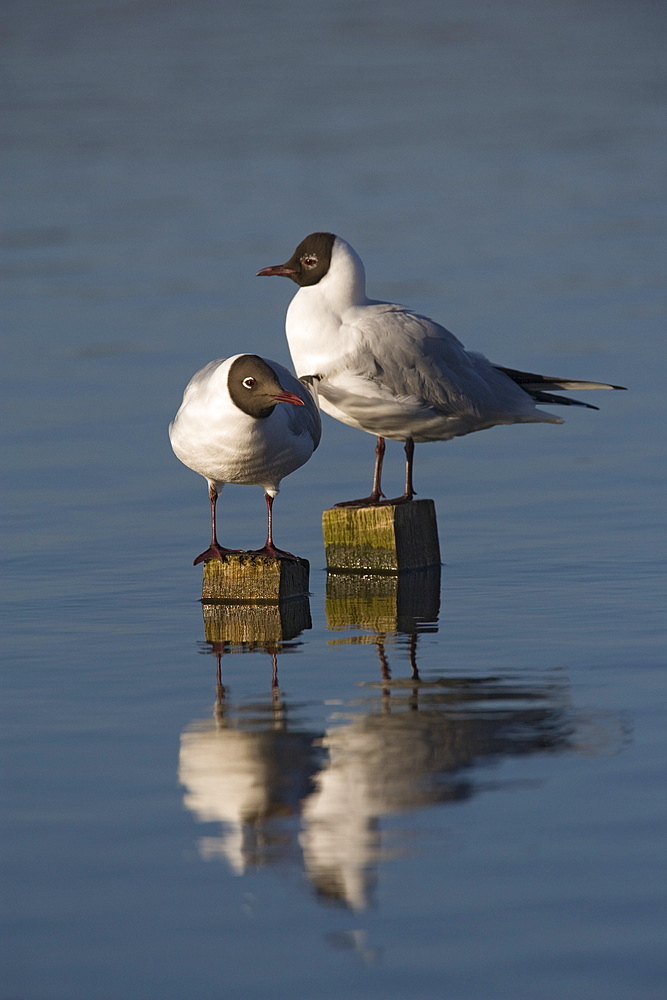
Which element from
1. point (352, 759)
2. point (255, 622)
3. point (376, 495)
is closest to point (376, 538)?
point (376, 495)

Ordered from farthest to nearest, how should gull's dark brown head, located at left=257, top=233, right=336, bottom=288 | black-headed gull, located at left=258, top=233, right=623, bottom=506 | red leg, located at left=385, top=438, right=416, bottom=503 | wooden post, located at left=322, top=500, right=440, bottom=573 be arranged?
gull's dark brown head, located at left=257, top=233, right=336, bottom=288 → red leg, located at left=385, top=438, right=416, bottom=503 → black-headed gull, located at left=258, top=233, right=623, bottom=506 → wooden post, located at left=322, top=500, right=440, bottom=573

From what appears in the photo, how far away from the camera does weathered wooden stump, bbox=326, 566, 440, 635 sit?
7867 millimetres

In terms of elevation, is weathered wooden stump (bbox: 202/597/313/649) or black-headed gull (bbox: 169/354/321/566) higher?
black-headed gull (bbox: 169/354/321/566)

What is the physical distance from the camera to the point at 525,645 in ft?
23.8

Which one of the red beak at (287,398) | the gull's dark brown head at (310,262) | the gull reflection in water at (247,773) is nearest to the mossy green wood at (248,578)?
the red beak at (287,398)

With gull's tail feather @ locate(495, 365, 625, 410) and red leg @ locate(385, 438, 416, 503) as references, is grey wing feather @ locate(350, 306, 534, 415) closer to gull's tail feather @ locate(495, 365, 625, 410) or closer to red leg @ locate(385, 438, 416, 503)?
gull's tail feather @ locate(495, 365, 625, 410)

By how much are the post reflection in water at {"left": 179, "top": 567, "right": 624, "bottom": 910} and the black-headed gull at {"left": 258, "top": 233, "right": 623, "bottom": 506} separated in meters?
1.93

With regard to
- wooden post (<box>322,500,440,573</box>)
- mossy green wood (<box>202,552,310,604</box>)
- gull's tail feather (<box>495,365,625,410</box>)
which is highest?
gull's tail feather (<box>495,365,625,410</box>)

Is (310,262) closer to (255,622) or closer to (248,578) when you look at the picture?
(248,578)

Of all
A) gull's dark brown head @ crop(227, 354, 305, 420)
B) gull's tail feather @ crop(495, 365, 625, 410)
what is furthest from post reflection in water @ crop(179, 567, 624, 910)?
gull's tail feather @ crop(495, 365, 625, 410)

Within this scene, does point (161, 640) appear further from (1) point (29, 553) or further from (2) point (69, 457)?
(2) point (69, 457)

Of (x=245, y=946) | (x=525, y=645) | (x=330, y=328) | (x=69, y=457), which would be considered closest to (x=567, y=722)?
(x=525, y=645)

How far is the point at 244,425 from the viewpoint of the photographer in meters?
7.79

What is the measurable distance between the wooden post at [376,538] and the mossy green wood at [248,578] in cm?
66
